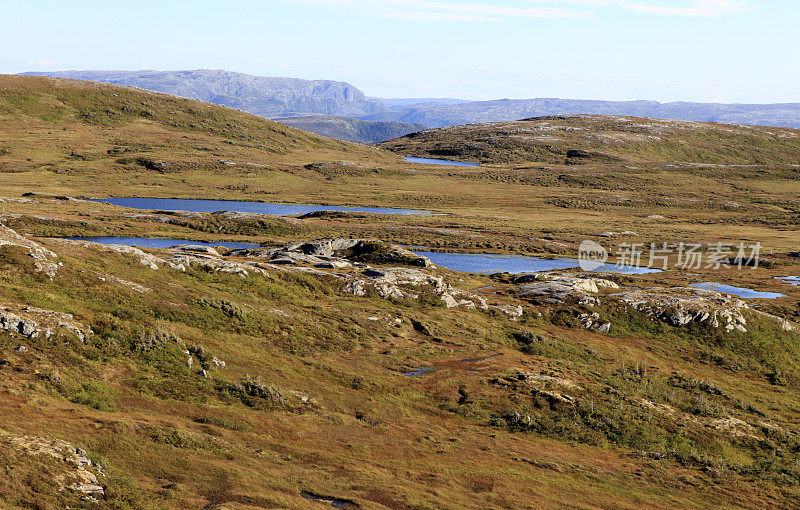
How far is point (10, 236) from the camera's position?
51.9 metres

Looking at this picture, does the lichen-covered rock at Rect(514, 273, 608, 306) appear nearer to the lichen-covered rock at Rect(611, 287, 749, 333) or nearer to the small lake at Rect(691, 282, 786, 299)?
the lichen-covered rock at Rect(611, 287, 749, 333)

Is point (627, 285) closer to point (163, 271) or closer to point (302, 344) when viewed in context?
point (302, 344)

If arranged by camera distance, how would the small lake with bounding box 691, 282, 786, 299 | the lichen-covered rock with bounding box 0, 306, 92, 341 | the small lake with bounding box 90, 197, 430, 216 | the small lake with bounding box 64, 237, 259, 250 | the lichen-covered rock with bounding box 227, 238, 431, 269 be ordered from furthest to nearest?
the small lake with bounding box 90, 197, 430, 216 < the small lake with bounding box 64, 237, 259, 250 < the small lake with bounding box 691, 282, 786, 299 < the lichen-covered rock with bounding box 227, 238, 431, 269 < the lichen-covered rock with bounding box 0, 306, 92, 341

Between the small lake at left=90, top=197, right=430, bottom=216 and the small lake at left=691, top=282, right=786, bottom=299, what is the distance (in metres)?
80.8

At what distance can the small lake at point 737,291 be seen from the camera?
94069 mm

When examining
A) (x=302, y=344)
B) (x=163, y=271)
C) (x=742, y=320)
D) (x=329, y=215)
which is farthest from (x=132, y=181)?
(x=742, y=320)

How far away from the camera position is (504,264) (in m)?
108

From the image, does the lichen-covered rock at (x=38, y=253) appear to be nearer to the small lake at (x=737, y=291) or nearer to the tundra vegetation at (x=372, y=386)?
the tundra vegetation at (x=372, y=386)

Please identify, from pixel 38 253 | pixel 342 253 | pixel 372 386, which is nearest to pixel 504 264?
pixel 342 253

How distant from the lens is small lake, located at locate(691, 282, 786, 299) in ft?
309

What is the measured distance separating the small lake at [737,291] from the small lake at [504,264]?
11307 mm

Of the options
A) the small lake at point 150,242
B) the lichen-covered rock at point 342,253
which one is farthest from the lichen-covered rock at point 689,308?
the small lake at point 150,242

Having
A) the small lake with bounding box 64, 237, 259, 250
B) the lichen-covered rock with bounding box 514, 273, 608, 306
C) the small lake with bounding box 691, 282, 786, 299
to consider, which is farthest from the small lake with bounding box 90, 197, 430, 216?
the lichen-covered rock with bounding box 514, 273, 608, 306

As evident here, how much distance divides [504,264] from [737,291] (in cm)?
3635
